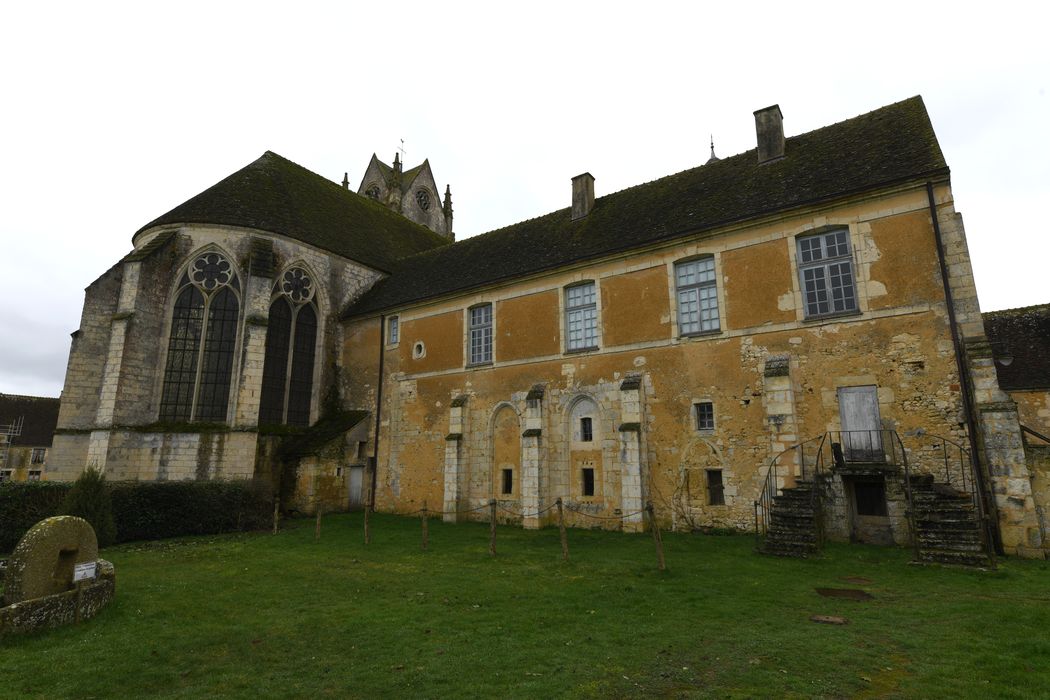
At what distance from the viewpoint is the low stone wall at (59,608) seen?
6191 millimetres

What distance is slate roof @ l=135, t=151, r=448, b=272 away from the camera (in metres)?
20.9

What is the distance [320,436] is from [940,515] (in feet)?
61.0

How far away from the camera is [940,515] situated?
995cm

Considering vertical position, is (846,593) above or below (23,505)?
below

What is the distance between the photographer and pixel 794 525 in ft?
36.2

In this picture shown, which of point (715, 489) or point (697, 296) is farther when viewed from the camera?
point (697, 296)

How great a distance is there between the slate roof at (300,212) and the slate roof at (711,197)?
377cm

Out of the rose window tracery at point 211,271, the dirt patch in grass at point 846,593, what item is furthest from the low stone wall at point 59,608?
the rose window tracery at point 211,271

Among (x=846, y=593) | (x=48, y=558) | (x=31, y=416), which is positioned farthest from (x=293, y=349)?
(x=31, y=416)

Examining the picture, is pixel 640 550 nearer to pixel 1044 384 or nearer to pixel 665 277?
pixel 665 277

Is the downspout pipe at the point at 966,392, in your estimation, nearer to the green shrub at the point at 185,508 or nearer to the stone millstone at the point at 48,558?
the stone millstone at the point at 48,558

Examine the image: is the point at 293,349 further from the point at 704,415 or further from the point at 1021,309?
the point at 1021,309

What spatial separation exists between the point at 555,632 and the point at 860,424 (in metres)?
9.56

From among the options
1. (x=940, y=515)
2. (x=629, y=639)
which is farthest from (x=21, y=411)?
(x=940, y=515)
